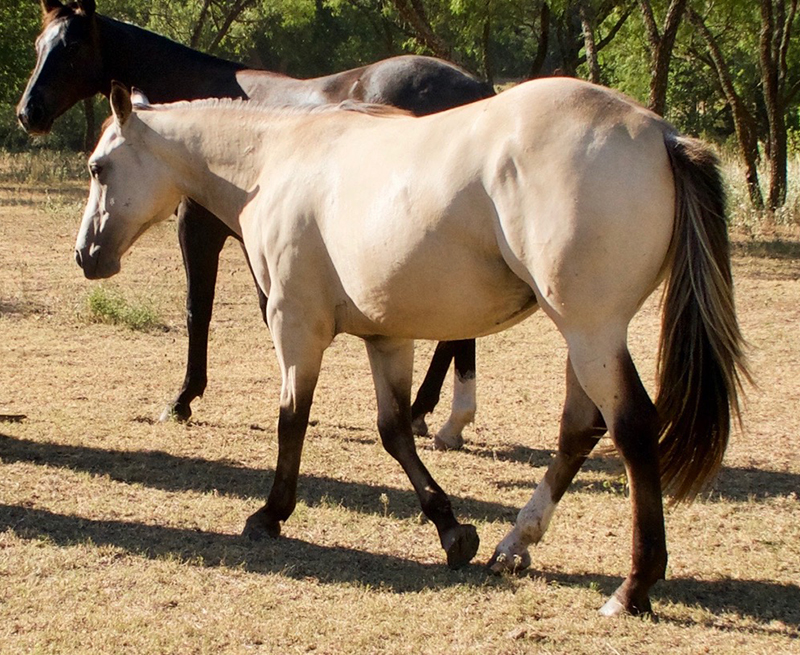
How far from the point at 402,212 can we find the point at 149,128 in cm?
166

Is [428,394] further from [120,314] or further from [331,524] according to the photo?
[120,314]

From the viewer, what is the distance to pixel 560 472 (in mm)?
4230

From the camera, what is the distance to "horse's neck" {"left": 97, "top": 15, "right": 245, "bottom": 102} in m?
6.96

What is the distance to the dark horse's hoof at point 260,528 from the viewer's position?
4656mm

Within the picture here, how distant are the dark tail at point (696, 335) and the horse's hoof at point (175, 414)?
3661 mm

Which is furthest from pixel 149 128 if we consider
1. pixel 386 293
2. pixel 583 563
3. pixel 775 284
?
pixel 775 284

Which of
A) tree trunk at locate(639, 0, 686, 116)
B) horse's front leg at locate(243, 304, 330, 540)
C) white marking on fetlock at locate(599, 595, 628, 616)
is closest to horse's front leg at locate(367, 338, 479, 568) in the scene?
horse's front leg at locate(243, 304, 330, 540)

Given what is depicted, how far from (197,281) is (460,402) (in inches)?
76.1

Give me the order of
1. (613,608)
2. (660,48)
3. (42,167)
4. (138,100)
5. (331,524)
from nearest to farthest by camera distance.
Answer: (613,608)
(331,524)
(138,100)
(660,48)
(42,167)

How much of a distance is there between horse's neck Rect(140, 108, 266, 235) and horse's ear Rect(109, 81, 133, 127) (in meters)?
0.11

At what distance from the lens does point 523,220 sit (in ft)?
12.1

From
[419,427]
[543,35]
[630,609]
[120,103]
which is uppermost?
[543,35]

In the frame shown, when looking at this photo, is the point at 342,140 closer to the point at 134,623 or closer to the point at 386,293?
the point at 386,293

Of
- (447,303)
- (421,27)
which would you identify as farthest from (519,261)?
(421,27)
